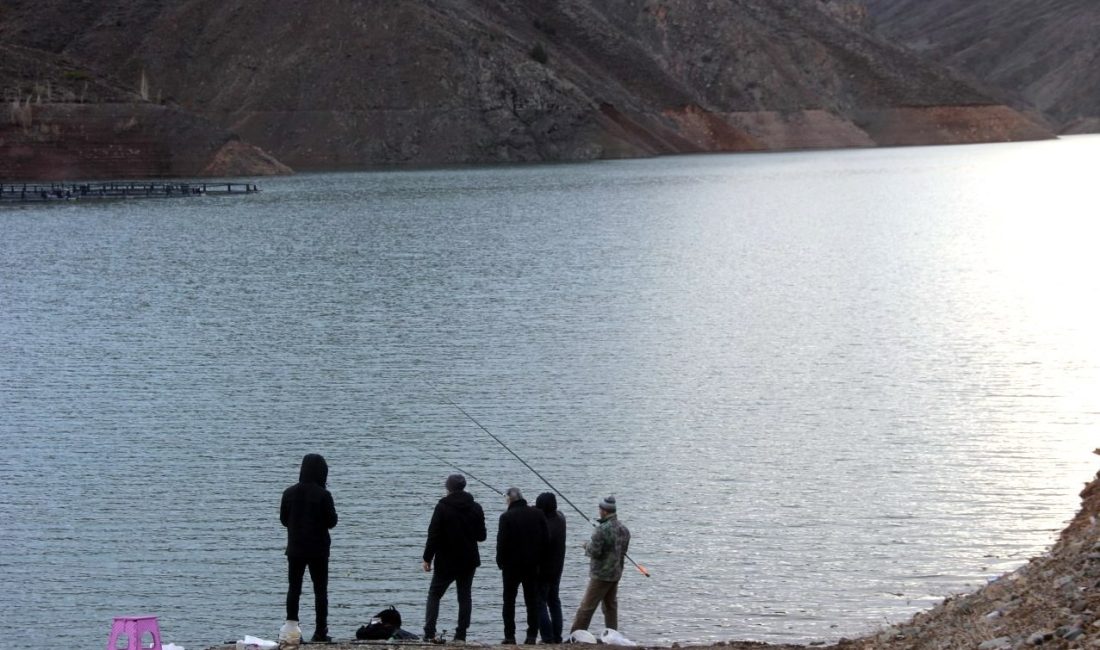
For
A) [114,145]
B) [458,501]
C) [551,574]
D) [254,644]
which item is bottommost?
[254,644]

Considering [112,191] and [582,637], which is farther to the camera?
[112,191]

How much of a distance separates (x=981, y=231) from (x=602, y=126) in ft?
315

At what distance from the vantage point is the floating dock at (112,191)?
109m

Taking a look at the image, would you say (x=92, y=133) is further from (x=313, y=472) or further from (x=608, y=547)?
(x=608, y=547)

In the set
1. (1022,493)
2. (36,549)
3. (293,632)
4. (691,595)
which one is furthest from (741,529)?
(36,549)

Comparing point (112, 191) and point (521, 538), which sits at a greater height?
point (112, 191)

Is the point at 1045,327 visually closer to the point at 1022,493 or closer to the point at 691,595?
the point at 1022,493

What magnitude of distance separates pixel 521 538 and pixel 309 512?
230 centimetres

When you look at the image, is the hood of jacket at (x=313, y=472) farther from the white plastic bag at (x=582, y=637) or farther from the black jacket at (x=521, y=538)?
the white plastic bag at (x=582, y=637)

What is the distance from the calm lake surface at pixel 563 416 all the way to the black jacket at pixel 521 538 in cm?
218

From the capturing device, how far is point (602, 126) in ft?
558

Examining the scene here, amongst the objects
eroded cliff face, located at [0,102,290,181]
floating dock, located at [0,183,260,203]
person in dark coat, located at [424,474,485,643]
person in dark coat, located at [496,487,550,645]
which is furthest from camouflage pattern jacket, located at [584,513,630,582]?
eroded cliff face, located at [0,102,290,181]

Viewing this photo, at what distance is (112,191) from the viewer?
363ft

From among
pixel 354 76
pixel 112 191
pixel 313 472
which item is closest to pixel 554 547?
pixel 313 472
